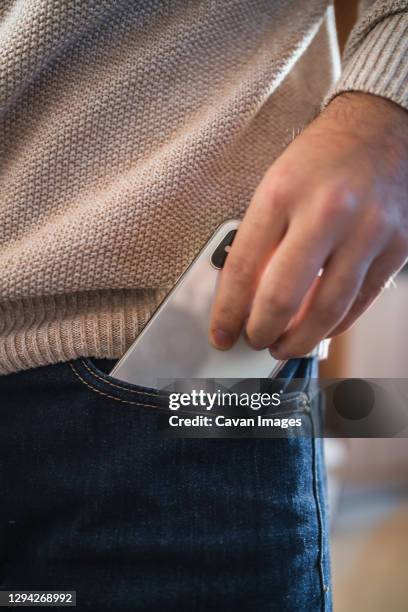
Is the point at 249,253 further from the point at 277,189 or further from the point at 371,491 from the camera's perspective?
the point at 371,491

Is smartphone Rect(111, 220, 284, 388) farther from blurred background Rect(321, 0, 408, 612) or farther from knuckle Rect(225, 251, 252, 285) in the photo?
blurred background Rect(321, 0, 408, 612)

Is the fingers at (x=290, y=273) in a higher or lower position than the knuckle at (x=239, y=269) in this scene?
lower

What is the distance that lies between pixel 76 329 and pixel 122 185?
12 centimetres

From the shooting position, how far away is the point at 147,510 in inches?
15.6

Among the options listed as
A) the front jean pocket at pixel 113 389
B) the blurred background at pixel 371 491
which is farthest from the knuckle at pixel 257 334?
the blurred background at pixel 371 491

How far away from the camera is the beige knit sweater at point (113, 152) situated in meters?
0.40

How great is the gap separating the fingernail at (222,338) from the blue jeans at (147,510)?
0.08 m

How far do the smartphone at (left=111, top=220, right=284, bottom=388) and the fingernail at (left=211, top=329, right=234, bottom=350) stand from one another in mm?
35

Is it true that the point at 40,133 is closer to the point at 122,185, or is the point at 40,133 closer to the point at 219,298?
the point at 122,185

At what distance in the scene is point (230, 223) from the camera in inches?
16.1

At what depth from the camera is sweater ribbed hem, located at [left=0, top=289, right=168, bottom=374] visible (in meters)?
0.41

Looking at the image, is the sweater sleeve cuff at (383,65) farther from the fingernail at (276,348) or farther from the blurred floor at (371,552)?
the blurred floor at (371,552)

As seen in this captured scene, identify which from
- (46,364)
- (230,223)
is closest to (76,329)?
(46,364)

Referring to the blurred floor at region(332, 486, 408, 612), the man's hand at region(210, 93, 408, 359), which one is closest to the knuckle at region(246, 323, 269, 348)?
the man's hand at region(210, 93, 408, 359)
